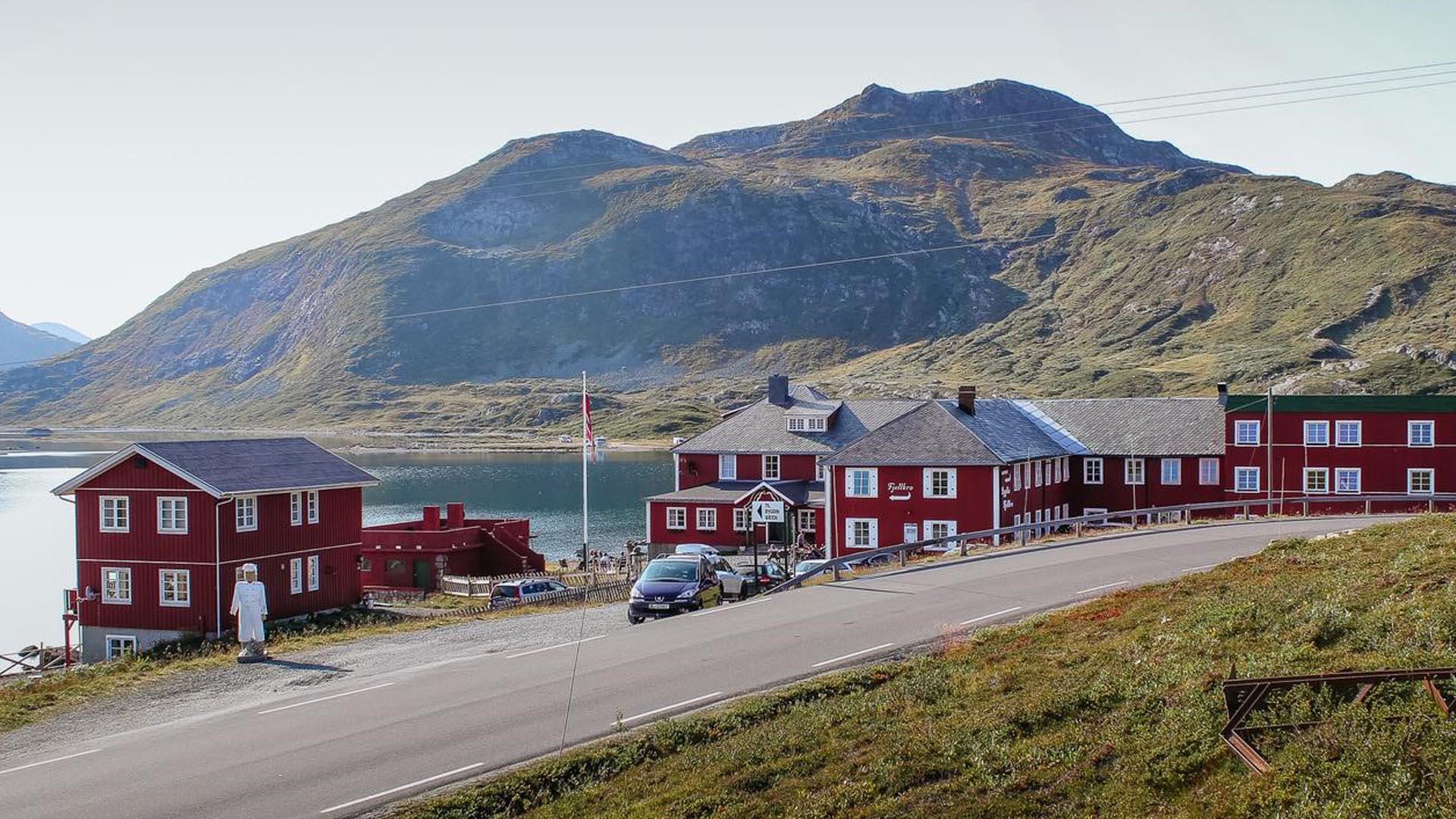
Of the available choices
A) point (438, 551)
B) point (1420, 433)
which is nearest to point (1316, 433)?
point (1420, 433)

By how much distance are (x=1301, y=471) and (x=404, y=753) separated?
53564 mm

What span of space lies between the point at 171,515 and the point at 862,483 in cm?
2895

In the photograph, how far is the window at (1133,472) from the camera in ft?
208

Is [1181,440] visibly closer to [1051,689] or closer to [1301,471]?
[1301,471]

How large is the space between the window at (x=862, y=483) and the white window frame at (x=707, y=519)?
13188 millimetres

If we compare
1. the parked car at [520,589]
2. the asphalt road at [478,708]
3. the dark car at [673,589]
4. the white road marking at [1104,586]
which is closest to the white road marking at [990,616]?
the asphalt road at [478,708]

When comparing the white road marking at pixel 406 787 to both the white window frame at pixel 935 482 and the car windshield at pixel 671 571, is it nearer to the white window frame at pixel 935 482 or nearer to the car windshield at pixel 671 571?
the car windshield at pixel 671 571

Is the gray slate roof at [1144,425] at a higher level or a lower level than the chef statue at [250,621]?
higher

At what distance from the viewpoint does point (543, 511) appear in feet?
376

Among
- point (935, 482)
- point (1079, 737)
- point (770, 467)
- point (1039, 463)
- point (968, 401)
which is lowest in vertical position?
point (770, 467)

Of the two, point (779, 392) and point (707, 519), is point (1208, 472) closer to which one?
point (779, 392)

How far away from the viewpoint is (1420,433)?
58.0 m

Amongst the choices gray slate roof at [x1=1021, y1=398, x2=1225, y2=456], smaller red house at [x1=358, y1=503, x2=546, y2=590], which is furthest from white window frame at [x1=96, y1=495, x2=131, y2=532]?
gray slate roof at [x1=1021, y1=398, x2=1225, y2=456]

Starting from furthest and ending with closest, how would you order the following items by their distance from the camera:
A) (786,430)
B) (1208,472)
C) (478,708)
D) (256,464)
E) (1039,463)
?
(786,430)
(1208,472)
(1039,463)
(256,464)
(478,708)
